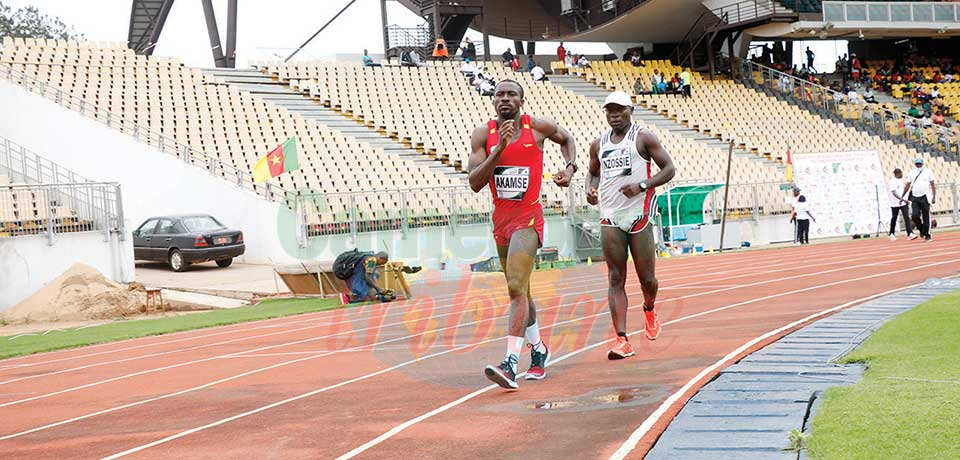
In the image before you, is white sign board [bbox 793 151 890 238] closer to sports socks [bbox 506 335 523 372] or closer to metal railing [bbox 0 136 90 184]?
metal railing [bbox 0 136 90 184]

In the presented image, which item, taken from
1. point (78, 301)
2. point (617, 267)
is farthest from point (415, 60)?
point (617, 267)

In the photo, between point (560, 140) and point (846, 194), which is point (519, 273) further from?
point (846, 194)

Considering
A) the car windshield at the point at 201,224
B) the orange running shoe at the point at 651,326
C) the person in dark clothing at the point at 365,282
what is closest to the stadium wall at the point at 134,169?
the car windshield at the point at 201,224

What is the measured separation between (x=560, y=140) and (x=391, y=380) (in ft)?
6.99

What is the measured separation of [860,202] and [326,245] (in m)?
12.6

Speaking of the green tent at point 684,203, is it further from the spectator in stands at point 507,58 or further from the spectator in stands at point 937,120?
the spectator in stands at point 507,58

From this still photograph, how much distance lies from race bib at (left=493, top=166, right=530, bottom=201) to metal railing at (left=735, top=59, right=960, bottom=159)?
35.2 meters

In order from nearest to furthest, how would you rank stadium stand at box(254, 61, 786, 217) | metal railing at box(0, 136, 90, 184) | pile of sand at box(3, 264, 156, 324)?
pile of sand at box(3, 264, 156, 324) < metal railing at box(0, 136, 90, 184) < stadium stand at box(254, 61, 786, 217)

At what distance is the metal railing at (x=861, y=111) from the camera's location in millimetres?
39500

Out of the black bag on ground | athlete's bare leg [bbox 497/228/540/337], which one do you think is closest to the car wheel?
the black bag on ground

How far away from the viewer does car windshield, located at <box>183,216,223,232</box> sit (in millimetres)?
26000

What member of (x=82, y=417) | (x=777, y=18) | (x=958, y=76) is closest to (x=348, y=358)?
(x=82, y=417)

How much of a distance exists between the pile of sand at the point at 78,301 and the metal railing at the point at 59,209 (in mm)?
1002

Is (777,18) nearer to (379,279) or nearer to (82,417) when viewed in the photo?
(379,279)
